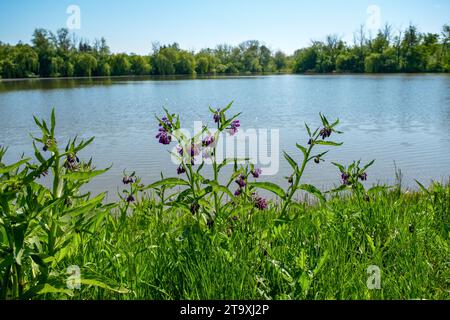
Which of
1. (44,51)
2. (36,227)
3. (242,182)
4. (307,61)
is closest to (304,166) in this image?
(242,182)

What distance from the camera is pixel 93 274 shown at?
7.21ft

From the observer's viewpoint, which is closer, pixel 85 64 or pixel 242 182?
pixel 242 182

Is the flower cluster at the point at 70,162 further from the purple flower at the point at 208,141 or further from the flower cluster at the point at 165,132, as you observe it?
the purple flower at the point at 208,141

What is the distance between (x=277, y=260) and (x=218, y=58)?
11795cm

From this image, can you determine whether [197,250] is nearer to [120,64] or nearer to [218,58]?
[120,64]

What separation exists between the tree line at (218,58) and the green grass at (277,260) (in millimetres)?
42841

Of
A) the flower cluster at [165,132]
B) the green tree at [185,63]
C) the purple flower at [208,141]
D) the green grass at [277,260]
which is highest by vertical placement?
the green tree at [185,63]

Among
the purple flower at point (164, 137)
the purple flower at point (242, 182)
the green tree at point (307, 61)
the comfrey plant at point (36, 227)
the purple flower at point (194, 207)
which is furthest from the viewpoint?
the green tree at point (307, 61)

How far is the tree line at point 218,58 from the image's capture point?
65938 mm

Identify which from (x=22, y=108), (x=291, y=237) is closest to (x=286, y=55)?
(x=22, y=108)

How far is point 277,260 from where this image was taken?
266cm

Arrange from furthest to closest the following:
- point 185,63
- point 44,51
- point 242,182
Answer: point 185,63, point 44,51, point 242,182

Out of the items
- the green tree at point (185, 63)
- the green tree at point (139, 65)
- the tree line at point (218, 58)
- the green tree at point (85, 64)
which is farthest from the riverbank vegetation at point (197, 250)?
the green tree at point (185, 63)
